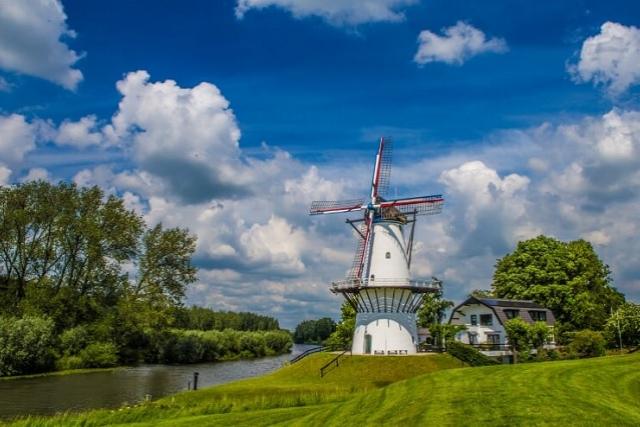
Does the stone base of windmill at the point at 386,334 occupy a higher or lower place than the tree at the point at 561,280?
lower

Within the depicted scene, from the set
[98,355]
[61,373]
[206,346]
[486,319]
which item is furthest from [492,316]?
[61,373]

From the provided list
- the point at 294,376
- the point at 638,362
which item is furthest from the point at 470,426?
the point at 294,376

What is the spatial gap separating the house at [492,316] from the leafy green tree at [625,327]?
17.8ft

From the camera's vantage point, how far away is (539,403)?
495 inches

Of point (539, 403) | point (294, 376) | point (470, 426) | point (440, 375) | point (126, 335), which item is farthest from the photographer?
point (126, 335)

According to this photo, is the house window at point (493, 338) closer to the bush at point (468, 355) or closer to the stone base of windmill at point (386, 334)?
the stone base of windmill at point (386, 334)

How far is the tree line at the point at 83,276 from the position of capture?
156ft

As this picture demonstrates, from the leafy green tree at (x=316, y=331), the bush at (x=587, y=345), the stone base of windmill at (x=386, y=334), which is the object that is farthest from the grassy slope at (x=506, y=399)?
the leafy green tree at (x=316, y=331)

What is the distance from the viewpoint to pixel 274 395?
2536cm

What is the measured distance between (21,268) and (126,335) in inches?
484

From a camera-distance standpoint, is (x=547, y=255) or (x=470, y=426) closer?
(x=470, y=426)

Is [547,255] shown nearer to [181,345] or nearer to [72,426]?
[181,345]

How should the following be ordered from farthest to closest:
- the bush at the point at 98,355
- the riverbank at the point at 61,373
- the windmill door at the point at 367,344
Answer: the bush at the point at 98,355 < the windmill door at the point at 367,344 < the riverbank at the point at 61,373

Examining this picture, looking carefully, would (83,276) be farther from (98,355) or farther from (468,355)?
(468,355)
